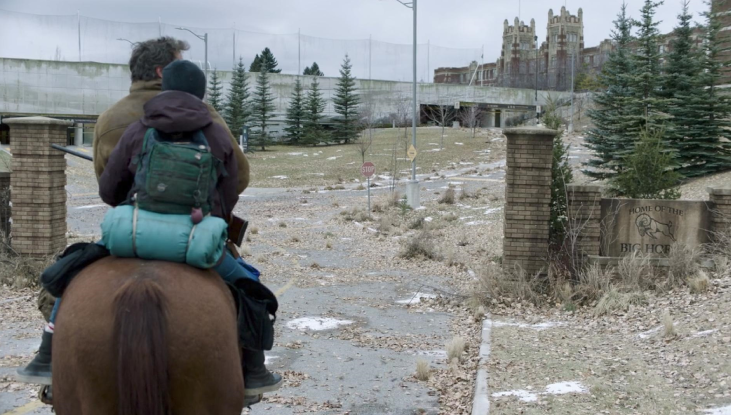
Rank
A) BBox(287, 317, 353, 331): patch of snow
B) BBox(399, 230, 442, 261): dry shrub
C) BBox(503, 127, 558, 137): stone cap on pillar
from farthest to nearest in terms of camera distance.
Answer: BBox(399, 230, 442, 261): dry shrub < BBox(503, 127, 558, 137): stone cap on pillar < BBox(287, 317, 353, 331): patch of snow

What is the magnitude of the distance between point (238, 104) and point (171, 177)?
66.8 metres

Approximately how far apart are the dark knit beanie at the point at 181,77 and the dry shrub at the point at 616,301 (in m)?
7.87

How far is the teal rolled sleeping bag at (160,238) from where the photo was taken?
3.35 m

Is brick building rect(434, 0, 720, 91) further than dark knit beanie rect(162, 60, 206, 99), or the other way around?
brick building rect(434, 0, 720, 91)

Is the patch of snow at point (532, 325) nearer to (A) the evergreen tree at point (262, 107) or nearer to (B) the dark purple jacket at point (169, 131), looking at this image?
(B) the dark purple jacket at point (169, 131)

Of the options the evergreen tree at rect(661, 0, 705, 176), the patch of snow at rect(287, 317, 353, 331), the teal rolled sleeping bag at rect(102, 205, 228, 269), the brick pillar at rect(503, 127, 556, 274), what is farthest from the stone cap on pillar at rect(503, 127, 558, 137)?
the evergreen tree at rect(661, 0, 705, 176)

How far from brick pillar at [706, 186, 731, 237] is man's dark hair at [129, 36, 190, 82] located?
9798 millimetres

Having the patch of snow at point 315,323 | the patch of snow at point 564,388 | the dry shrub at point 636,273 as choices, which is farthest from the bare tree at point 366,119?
the patch of snow at point 564,388

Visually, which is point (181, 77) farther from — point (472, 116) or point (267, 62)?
point (267, 62)

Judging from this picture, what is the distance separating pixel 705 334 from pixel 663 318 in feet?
3.27

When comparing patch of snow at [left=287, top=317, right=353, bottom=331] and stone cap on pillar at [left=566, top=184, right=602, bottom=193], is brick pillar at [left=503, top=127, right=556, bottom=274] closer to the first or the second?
stone cap on pillar at [left=566, top=184, right=602, bottom=193]

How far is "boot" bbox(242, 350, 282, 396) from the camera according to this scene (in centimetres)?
386

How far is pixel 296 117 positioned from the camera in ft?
240

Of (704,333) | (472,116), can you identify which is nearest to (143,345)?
(704,333)
